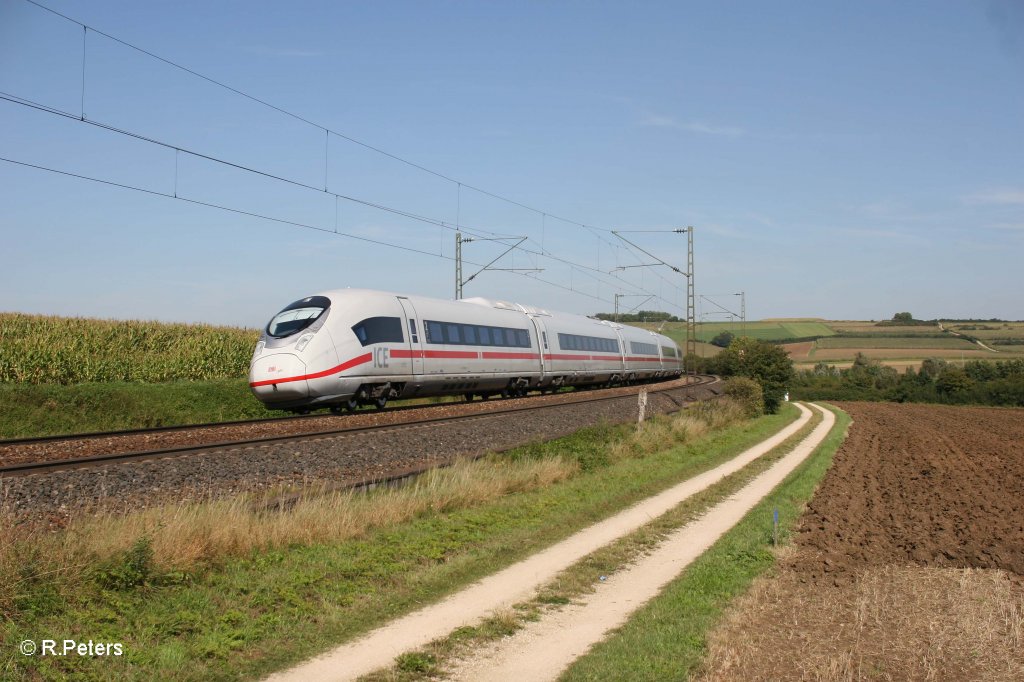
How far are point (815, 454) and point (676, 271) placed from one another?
19393mm

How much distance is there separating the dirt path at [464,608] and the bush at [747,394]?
32.5 m

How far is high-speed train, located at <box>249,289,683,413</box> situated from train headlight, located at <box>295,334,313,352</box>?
0.03 m

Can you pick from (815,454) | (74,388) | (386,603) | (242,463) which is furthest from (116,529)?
(815,454)

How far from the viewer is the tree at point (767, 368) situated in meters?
55.0

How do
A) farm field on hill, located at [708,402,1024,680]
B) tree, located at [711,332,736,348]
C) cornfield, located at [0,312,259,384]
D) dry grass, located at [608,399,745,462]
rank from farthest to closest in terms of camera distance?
tree, located at [711,332,736,348]
cornfield, located at [0,312,259,384]
dry grass, located at [608,399,745,462]
farm field on hill, located at [708,402,1024,680]

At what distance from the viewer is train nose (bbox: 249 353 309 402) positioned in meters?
22.5

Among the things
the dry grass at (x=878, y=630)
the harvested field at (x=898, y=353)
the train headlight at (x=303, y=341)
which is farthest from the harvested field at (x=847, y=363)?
the dry grass at (x=878, y=630)

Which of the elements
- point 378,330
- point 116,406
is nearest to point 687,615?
point 378,330

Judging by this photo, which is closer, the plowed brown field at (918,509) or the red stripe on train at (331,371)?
the plowed brown field at (918,509)

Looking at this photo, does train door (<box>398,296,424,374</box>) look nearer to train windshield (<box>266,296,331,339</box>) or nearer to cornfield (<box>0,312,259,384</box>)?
train windshield (<box>266,296,331,339</box>)

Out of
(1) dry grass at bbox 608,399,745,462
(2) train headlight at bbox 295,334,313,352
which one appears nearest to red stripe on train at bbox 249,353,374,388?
(2) train headlight at bbox 295,334,313,352

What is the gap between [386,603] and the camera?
9.27m

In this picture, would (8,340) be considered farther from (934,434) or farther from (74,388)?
(934,434)

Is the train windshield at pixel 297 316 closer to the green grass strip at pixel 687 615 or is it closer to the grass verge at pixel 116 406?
the grass verge at pixel 116 406
